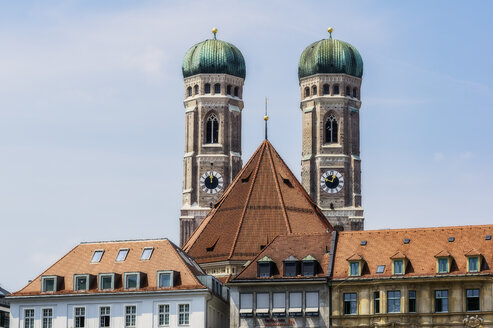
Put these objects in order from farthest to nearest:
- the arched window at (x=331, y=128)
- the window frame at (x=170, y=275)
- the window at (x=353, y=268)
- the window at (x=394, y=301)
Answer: the arched window at (x=331, y=128) → the window frame at (x=170, y=275) → the window at (x=353, y=268) → the window at (x=394, y=301)

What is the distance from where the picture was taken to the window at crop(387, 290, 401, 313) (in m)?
82.6

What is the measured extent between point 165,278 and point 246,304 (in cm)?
478

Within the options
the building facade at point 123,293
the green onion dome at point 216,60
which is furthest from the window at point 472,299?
the green onion dome at point 216,60

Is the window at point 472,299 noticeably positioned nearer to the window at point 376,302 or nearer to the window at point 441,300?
the window at point 441,300

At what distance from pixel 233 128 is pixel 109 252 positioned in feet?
189

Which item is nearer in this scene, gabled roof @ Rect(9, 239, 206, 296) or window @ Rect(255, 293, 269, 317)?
window @ Rect(255, 293, 269, 317)

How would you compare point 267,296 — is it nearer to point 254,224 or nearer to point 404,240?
point 404,240

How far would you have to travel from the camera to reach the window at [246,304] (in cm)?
8450

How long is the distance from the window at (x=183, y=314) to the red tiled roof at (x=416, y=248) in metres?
8.27

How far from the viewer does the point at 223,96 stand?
14550cm

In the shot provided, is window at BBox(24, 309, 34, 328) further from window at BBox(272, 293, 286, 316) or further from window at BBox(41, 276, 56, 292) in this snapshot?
window at BBox(272, 293, 286, 316)

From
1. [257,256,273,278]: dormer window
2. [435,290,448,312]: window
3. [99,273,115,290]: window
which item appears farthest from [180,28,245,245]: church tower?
[435,290,448,312]: window

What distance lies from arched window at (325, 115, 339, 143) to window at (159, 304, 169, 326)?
202ft

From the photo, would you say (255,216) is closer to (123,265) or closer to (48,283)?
(123,265)
